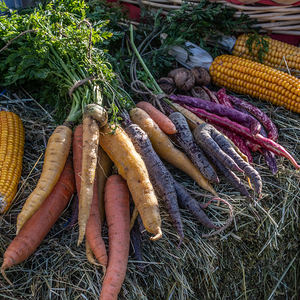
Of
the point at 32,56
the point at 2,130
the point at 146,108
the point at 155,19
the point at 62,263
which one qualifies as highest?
the point at 155,19

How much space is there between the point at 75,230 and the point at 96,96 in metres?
0.95

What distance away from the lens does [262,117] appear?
8.07 ft

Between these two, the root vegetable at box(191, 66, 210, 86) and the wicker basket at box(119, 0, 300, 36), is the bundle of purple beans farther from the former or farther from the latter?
the wicker basket at box(119, 0, 300, 36)

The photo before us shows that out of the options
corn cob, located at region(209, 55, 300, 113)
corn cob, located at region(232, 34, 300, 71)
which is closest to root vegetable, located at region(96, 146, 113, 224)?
corn cob, located at region(209, 55, 300, 113)

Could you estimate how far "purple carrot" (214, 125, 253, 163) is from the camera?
88.0 inches

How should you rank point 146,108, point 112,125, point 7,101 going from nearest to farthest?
1. point 112,125
2. point 146,108
3. point 7,101

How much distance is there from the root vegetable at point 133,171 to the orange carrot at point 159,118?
0.39 metres

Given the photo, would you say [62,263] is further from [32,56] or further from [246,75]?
[246,75]

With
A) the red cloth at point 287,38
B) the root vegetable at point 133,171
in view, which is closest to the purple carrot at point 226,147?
the root vegetable at point 133,171

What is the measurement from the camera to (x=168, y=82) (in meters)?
2.68

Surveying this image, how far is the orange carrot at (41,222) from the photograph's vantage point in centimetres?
153

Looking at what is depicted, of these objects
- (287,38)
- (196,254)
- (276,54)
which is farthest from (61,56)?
(287,38)

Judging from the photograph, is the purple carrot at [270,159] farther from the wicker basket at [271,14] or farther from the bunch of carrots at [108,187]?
the wicker basket at [271,14]

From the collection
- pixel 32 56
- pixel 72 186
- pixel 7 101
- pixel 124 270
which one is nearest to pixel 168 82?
pixel 32 56
